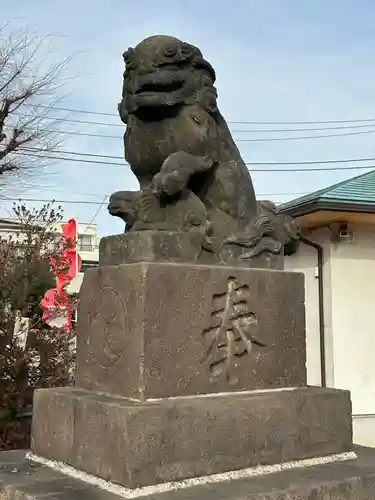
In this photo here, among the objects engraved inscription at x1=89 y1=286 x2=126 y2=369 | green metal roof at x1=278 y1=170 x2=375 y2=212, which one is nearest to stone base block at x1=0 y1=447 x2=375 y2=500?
engraved inscription at x1=89 y1=286 x2=126 y2=369

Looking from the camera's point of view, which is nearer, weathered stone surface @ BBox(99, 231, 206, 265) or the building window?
weathered stone surface @ BBox(99, 231, 206, 265)

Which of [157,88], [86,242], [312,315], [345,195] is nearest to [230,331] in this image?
[157,88]

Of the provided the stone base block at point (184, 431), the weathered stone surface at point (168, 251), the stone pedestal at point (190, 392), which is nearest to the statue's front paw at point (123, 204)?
the weathered stone surface at point (168, 251)

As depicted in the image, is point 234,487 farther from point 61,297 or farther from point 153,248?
point 61,297

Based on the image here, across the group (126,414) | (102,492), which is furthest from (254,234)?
(102,492)

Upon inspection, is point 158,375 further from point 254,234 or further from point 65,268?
point 65,268

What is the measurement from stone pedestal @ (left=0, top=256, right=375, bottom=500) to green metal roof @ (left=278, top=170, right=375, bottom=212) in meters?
4.19

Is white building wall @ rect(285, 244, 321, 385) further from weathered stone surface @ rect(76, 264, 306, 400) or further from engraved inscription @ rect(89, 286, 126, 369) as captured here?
engraved inscription @ rect(89, 286, 126, 369)

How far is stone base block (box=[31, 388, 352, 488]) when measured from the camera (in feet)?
8.32

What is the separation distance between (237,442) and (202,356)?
409 millimetres

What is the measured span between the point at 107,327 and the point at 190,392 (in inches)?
19.4

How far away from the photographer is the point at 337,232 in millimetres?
7738

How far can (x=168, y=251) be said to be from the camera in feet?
9.51

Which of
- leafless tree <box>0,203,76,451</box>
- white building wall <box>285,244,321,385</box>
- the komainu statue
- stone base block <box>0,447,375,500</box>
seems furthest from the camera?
white building wall <box>285,244,321,385</box>
